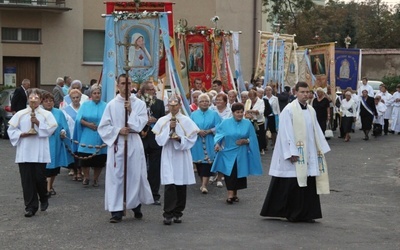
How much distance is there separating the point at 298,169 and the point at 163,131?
185cm

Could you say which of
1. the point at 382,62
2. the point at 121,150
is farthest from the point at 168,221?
the point at 382,62

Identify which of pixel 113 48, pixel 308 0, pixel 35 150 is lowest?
pixel 35 150

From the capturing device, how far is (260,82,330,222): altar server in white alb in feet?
37.0

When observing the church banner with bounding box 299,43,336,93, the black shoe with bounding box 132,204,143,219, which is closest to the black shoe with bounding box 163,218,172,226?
the black shoe with bounding box 132,204,143,219

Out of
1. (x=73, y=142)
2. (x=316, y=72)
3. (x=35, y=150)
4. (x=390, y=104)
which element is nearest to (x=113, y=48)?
(x=73, y=142)

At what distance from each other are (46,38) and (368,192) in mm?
23321

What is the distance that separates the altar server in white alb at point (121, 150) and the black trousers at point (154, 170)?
1.41 meters

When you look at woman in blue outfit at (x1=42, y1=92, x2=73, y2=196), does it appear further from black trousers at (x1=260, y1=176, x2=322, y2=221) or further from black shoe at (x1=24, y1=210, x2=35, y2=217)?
black trousers at (x1=260, y1=176, x2=322, y2=221)

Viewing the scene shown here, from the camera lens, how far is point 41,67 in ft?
117

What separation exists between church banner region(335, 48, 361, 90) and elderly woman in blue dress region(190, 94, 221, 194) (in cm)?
1486

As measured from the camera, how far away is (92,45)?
3684 cm


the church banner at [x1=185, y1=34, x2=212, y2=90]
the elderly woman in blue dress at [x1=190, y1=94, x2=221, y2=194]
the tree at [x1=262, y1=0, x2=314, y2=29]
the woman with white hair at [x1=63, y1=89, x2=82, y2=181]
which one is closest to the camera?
the elderly woman in blue dress at [x1=190, y1=94, x2=221, y2=194]

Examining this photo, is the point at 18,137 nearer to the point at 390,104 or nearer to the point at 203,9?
the point at 390,104

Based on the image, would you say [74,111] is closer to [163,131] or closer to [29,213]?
[29,213]
